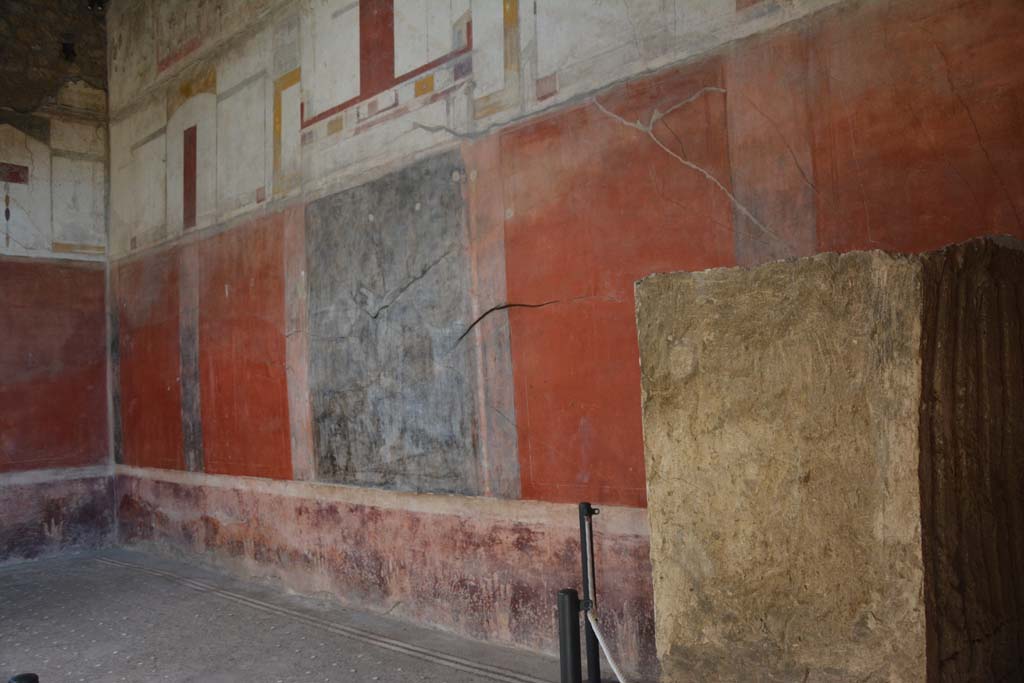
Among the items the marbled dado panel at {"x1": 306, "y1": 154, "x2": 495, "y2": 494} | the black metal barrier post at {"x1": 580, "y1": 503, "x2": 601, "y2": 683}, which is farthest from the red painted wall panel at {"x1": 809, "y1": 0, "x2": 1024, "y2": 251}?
the marbled dado panel at {"x1": 306, "y1": 154, "x2": 495, "y2": 494}

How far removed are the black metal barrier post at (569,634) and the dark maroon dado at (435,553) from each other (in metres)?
0.70

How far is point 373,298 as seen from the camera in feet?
13.4

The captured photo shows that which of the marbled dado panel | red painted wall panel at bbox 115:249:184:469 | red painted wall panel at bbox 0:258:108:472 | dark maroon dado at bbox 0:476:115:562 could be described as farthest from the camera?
red painted wall panel at bbox 0:258:108:472

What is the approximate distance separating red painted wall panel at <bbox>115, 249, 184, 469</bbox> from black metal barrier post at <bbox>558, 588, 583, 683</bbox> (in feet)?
13.9

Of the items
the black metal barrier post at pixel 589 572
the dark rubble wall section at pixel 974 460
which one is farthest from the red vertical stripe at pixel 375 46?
the dark rubble wall section at pixel 974 460

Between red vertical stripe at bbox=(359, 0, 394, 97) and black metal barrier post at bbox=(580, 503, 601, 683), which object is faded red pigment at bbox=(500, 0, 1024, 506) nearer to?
black metal barrier post at bbox=(580, 503, 601, 683)

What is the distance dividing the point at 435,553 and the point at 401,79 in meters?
2.37

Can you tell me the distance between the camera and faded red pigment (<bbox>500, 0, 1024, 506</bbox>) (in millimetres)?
2203

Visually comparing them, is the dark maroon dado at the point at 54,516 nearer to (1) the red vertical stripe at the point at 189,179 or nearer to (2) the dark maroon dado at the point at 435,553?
(2) the dark maroon dado at the point at 435,553

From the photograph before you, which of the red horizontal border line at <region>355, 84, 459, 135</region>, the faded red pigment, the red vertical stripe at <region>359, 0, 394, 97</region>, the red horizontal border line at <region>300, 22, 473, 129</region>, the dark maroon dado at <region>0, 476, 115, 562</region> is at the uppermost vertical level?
the red vertical stripe at <region>359, 0, 394, 97</region>

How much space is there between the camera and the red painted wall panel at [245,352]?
15.7ft

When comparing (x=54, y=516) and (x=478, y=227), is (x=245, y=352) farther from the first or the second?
(x=54, y=516)

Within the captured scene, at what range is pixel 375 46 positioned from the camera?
420 cm

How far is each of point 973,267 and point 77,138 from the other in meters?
7.03
